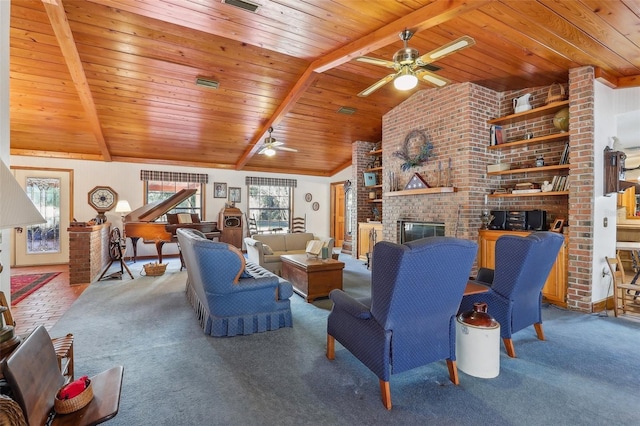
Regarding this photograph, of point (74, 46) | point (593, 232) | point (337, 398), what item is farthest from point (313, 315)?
point (74, 46)

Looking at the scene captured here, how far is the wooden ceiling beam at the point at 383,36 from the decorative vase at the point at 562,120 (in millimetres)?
2284

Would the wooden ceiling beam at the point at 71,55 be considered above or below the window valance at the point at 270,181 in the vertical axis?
above

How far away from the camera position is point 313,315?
3535 millimetres

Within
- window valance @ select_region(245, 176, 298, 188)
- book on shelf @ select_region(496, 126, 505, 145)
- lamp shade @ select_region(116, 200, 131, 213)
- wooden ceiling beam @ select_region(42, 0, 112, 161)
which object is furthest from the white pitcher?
lamp shade @ select_region(116, 200, 131, 213)

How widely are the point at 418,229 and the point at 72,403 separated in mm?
5042

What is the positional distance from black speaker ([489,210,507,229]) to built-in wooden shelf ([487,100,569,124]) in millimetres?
1394

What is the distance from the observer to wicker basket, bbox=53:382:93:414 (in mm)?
1281

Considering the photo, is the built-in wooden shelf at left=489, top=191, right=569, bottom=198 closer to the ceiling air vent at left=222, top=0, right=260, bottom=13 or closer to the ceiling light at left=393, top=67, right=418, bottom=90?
the ceiling light at left=393, top=67, right=418, bottom=90

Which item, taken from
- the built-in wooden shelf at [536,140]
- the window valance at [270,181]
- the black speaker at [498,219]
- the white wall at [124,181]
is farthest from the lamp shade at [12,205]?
the window valance at [270,181]

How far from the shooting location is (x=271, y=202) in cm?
921

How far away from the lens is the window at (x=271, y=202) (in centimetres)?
889

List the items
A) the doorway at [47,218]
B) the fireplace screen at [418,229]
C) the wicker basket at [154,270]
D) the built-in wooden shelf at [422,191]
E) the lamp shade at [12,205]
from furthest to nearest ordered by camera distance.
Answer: the doorway at [47,218]
the wicker basket at [154,270]
the fireplace screen at [418,229]
the built-in wooden shelf at [422,191]
the lamp shade at [12,205]

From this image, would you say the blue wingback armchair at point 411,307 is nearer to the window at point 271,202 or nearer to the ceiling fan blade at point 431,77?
the ceiling fan blade at point 431,77

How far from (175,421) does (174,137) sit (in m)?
6.04
